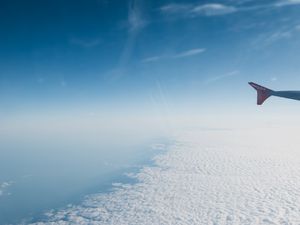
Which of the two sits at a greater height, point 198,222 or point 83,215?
point 83,215

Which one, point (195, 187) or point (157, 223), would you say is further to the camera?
point (195, 187)

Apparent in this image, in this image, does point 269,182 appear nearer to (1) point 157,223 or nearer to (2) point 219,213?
(2) point 219,213

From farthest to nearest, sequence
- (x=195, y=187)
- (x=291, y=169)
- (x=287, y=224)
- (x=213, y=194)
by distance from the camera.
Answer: (x=291, y=169) → (x=195, y=187) → (x=213, y=194) → (x=287, y=224)

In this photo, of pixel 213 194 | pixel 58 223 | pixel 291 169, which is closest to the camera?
pixel 58 223

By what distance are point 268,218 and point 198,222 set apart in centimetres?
2640

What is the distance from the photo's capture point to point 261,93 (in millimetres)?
10820

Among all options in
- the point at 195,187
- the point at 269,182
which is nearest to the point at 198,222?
the point at 195,187

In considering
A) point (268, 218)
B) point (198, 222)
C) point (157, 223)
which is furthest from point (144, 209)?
point (268, 218)

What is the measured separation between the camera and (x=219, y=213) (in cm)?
8456

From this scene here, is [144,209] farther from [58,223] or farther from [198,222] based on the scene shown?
[58,223]

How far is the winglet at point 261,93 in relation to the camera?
10.6 m

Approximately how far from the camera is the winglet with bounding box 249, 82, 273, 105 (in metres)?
10.6

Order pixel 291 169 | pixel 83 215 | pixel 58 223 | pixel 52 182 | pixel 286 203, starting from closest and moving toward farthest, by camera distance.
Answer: pixel 58 223
pixel 83 215
pixel 286 203
pixel 291 169
pixel 52 182

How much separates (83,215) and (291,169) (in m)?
141
